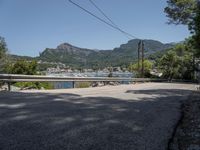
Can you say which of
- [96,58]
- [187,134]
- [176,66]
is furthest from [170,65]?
[96,58]

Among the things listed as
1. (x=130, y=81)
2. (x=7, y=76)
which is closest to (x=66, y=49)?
(x=130, y=81)

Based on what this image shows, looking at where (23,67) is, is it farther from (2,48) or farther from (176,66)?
(176,66)

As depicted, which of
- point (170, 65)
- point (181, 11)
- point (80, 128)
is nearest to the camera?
point (80, 128)

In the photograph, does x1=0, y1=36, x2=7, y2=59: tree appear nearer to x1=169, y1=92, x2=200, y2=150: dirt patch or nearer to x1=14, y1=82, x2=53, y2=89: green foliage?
x1=14, y1=82, x2=53, y2=89: green foliage

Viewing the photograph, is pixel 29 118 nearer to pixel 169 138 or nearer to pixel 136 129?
pixel 136 129

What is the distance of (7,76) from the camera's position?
15617 millimetres

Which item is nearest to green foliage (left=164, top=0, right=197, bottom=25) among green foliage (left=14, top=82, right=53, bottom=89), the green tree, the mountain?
green foliage (left=14, top=82, right=53, bottom=89)

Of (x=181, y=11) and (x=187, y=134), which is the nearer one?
(x=187, y=134)

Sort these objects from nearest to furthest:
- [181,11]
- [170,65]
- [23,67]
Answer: [181,11]
[170,65]
[23,67]

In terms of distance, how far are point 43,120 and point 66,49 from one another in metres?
186

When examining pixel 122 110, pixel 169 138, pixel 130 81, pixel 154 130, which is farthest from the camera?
pixel 130 81

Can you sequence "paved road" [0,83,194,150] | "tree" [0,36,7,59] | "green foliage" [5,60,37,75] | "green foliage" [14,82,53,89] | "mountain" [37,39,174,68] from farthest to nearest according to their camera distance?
"mountain" [37,39,174,68], "green foliage" [5,60,37,75], "tree" [0,36,7,59], "green foliage" [14,82,53,89], "paved road" [0,83,194,150]

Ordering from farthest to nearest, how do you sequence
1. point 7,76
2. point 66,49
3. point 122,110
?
point 66,49
point 7,76
point 122,110

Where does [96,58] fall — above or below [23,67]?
above
